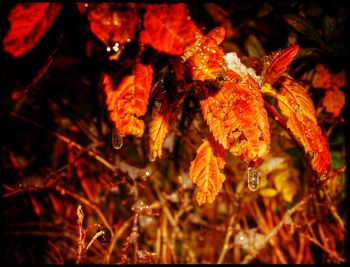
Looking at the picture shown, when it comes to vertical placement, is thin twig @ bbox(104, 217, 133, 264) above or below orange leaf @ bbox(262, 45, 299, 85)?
below

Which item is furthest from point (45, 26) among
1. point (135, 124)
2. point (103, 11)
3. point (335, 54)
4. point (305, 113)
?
point (335, 54)

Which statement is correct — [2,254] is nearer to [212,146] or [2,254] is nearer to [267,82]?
[212,146]

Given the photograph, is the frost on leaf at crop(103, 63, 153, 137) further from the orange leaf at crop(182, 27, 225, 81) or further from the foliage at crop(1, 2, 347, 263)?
the orange leaf at crop(182, 27, 225, 81)

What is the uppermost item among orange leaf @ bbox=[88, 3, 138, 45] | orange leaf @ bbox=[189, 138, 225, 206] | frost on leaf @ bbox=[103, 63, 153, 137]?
orange leaf @ bbox=[88, 3, 138, 45]

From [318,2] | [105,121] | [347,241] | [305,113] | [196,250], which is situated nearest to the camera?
[305,113]

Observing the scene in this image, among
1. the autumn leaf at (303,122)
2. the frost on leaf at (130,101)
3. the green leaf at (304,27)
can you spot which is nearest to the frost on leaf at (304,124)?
the autumn leaf at (303,122)

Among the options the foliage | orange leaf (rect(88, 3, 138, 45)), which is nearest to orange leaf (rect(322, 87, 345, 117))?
the foliage
